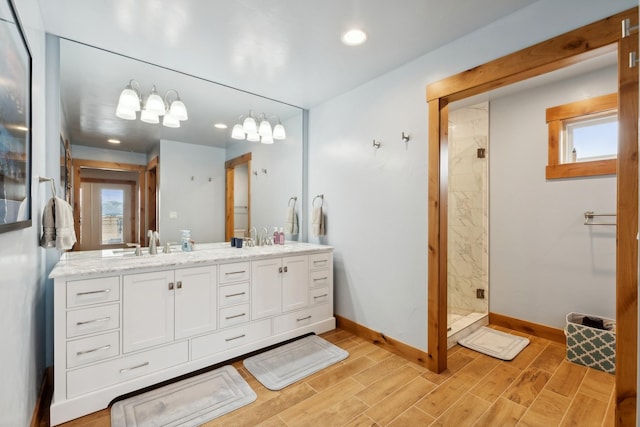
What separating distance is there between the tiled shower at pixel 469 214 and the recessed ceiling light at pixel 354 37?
6.18 feet

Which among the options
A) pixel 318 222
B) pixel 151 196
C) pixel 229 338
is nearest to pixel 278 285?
pixel 229 338

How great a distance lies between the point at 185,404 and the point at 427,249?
1.96 metres

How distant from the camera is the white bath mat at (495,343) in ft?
8.32

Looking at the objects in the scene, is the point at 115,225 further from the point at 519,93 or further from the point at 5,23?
the point at 519,93

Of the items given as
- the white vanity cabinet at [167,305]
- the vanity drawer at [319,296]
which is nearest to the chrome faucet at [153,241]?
the white vanity cabinet at [167,305]

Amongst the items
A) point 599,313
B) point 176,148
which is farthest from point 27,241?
point 599,313

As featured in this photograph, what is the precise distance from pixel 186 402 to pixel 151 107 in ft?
6.98

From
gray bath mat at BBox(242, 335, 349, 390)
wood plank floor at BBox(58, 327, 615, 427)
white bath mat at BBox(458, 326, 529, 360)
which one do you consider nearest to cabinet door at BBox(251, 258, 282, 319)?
gray bath mat at BBox(242, 335, 349, 390)

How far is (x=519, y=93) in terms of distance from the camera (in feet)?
10.0

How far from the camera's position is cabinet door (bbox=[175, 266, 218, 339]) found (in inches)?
83.0

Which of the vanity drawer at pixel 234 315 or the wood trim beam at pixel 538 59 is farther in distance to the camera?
the vanity drawer at pixel 234 315

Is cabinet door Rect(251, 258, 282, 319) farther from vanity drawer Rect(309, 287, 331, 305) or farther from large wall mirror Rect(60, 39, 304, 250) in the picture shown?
large wall mirror Rect(60, 39, 304, 250)

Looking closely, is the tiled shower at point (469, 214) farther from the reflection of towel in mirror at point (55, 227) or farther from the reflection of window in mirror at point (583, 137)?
the reflection of towel in mirror at point (55, 227)

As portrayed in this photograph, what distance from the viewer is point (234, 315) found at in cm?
238
